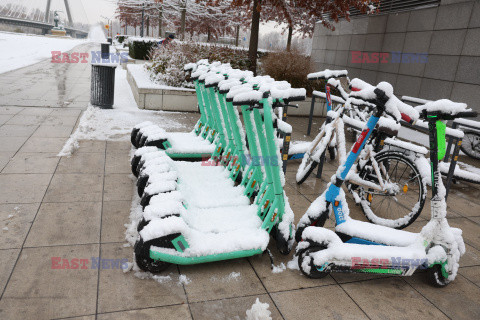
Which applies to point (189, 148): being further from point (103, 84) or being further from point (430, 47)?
point (430, 47)

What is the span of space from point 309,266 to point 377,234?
26.8 inches

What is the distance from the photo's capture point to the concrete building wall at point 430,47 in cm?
802

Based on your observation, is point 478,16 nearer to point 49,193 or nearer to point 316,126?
point 316,126

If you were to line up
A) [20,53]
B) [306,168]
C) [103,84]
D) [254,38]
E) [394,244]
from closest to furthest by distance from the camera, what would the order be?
[394,244]
[306,168]
[103,84]
[254,38]
[20,53]

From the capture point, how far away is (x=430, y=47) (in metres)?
9.10

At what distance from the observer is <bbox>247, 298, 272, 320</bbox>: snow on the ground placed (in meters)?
2.34

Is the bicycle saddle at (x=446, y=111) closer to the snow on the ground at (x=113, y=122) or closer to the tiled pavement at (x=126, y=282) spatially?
the tiled pavement at (x=126, y=282)

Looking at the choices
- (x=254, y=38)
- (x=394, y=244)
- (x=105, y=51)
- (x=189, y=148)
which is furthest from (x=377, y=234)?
(x=105, y=51)

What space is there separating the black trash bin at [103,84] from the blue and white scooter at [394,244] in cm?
635

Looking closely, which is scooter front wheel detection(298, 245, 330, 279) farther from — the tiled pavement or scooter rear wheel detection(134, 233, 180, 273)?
scooter rear wheel detection(134, 233, 180, 273)

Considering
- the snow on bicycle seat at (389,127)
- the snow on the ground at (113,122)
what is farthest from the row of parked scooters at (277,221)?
the snow on the ground at (113,122)

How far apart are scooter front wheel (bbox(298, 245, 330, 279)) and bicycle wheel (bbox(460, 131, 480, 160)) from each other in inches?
235

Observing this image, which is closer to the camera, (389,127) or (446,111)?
(446,111)

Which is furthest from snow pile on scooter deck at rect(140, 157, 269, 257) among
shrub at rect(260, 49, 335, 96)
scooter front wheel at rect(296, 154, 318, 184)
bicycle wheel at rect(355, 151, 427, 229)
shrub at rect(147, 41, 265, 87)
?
shrub at rect(260, 49, 335, 96)
